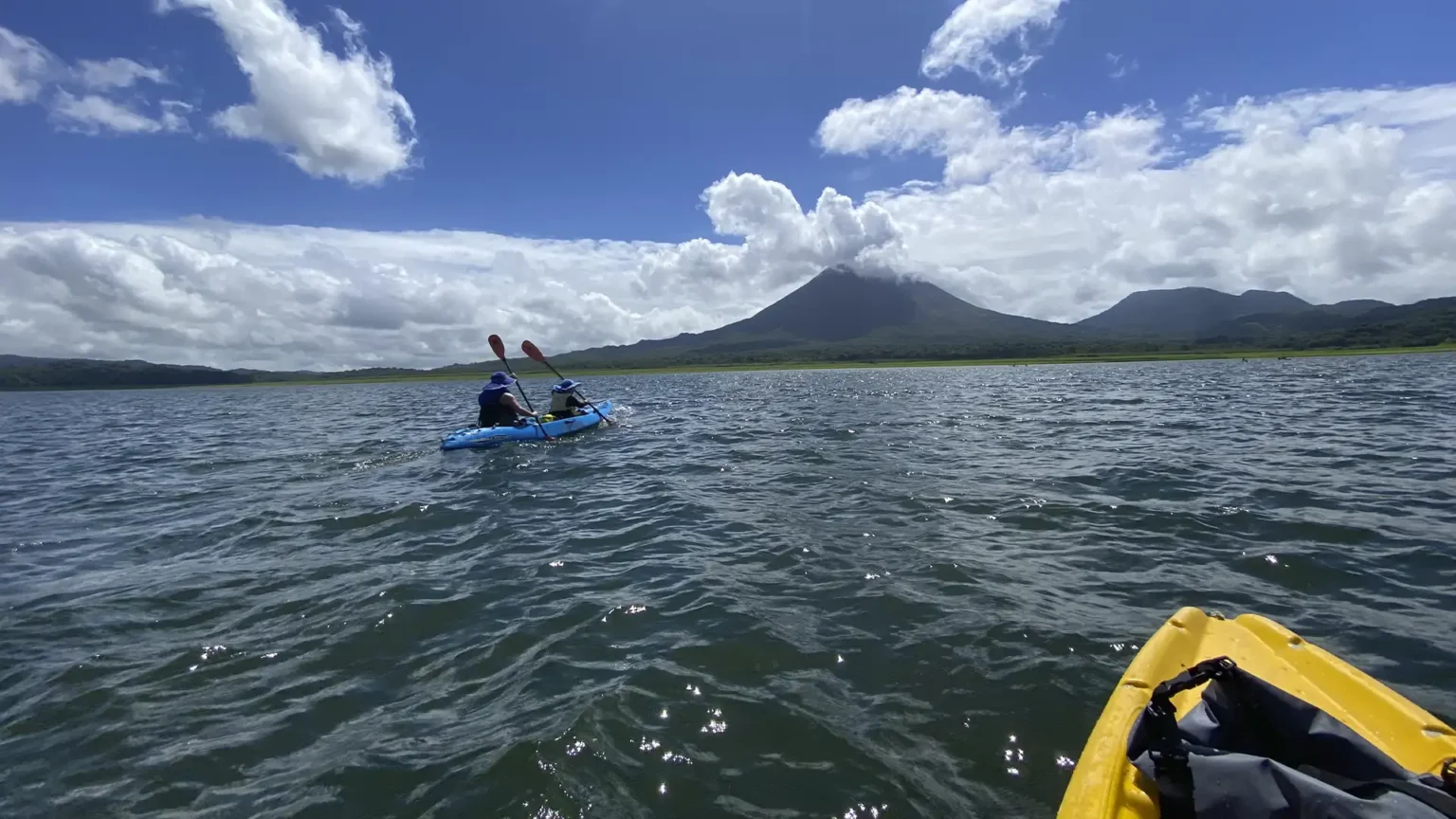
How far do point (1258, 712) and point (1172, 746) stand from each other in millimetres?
742

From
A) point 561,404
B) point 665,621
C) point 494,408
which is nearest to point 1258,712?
point 665,621

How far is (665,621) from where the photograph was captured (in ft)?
28.4

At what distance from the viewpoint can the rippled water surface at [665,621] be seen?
18.4 ft

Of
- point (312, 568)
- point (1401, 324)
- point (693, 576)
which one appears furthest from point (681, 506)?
point (1401, 324)

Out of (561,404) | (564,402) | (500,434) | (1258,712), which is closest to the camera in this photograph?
(1258,712)

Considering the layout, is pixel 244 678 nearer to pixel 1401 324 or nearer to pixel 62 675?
pixel 62 675

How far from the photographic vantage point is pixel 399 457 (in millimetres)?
23953

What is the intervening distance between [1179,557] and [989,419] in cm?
2179

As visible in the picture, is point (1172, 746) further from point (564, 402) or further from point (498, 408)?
point (564, 402)

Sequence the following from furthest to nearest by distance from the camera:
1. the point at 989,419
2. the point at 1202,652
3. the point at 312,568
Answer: the point at 989,419
the point at 312,568
the point at 1202,652

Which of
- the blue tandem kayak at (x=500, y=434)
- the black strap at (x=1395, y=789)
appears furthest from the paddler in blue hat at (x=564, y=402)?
the black strap at (x=1395, y=789)

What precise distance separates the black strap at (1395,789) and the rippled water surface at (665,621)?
5.82 feet

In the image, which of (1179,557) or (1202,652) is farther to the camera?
(1179,557)

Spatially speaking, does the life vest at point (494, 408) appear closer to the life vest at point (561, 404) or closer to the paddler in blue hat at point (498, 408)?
the paddler in blue hat at point (498, 408)
